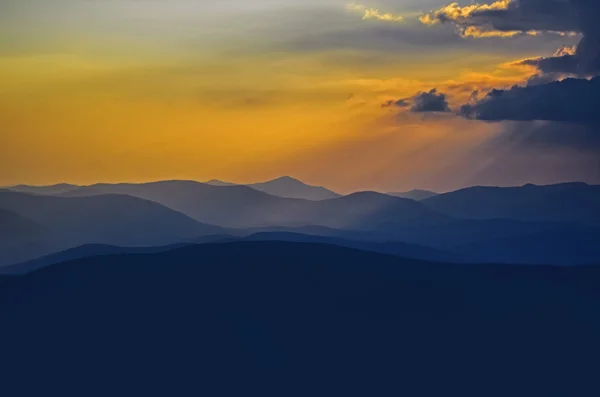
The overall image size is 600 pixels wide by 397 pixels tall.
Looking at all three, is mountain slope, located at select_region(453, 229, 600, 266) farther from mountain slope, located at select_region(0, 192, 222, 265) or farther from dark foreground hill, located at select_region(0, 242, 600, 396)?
mountain slope, located at select_region(0, 192, 222, 265)

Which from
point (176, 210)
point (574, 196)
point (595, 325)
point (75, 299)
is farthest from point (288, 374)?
point (574, 196)

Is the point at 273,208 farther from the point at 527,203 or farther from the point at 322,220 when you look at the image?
the point at 527,203

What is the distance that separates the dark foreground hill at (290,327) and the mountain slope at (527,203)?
18288mm

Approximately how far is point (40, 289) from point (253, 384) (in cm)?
1676

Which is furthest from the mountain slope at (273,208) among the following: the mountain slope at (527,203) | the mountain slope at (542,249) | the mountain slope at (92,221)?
the mountain slope at (542,249)

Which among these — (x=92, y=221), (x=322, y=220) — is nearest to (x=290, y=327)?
(x=92, y=221)


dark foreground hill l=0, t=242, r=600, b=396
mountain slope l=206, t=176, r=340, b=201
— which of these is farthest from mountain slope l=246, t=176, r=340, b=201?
dark foreground hill l=0, t=242, r=600, b=396

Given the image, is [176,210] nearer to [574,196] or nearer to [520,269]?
[520,269]

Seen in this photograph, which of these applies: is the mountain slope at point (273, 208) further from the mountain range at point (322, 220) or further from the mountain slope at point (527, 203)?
the mountain slope at point (527, 203)

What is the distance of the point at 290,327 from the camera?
44.7m

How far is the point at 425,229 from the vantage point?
7494 cm

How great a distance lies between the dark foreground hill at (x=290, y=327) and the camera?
1575 inches

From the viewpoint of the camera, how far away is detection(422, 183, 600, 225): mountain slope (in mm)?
70875

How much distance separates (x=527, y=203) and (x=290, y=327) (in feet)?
135
